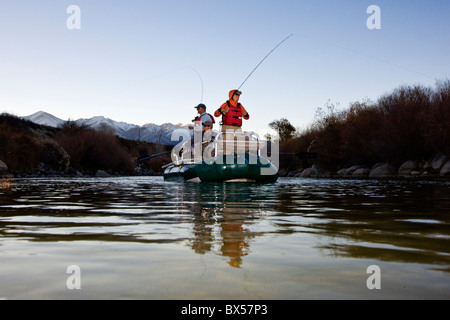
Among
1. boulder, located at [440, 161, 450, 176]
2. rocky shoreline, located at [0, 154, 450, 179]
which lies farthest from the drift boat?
boulder, located at [440, 161, 450, 176]

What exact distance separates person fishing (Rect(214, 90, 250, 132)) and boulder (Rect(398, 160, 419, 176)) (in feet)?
69.7

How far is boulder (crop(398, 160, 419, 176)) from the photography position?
34031mm

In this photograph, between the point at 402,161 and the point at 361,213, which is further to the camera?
the point at 402,161

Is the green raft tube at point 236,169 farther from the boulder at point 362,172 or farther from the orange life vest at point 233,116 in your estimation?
the boulder at point 362,172

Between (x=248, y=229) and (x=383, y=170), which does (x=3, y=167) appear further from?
(x=248, y=229)

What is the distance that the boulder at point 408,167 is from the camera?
112 ft

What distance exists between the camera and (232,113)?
17047 mm

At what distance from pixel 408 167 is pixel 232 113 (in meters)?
22.2

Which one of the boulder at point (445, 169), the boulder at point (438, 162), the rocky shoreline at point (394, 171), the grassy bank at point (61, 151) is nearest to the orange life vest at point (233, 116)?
the grassy bank at point (61, 151)

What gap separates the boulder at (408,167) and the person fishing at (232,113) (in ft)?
69.7

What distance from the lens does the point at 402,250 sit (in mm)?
3166
